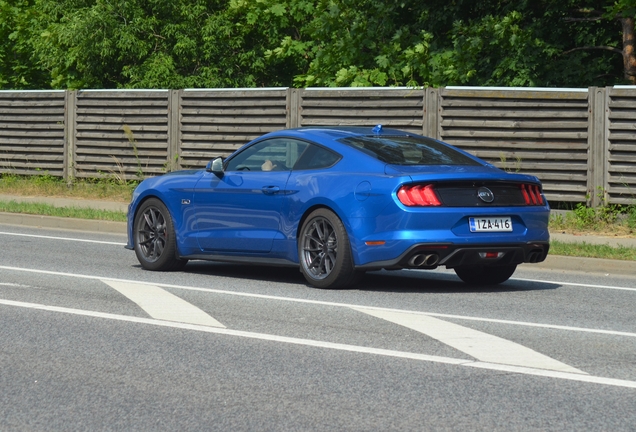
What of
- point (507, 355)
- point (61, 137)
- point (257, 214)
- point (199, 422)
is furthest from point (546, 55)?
point (199, 422)

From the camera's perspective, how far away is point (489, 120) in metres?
16.9

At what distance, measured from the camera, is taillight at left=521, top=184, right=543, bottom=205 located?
1005 cm

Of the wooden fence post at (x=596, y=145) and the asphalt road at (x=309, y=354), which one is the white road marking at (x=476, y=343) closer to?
the asphalt road at (x=309, y=354)

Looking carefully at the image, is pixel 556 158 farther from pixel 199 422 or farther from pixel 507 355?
pixel 199 422

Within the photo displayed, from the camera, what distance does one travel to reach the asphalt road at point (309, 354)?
552cm

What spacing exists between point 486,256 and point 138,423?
4.89 m

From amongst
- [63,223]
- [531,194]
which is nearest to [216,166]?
[531,194]

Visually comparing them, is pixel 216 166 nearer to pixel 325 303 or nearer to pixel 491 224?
pixel 325 303

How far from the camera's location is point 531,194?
398 inches

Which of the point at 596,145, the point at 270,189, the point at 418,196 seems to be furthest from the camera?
the point at 596,145

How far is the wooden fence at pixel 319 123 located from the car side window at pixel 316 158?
21.5 ft

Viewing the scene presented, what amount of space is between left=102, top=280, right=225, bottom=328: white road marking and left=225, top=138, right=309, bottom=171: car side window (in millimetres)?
1551

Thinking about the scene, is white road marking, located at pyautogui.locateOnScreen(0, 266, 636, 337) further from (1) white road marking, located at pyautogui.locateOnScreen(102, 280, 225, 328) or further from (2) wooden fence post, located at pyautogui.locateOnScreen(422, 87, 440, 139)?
(2) wooden fence post, located at pyautogui.locateOnScreen(422, 87, 440, 139)

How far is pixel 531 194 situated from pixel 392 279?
1.78 metres
